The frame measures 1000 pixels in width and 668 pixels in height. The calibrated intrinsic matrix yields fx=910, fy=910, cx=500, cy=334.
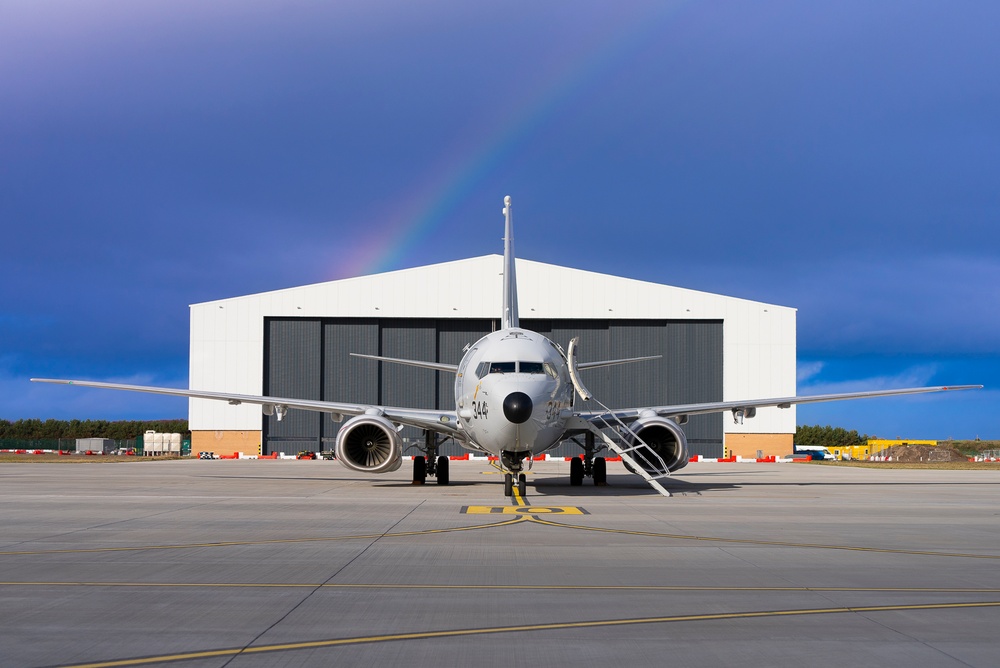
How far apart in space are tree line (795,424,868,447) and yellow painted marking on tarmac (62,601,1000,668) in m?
115

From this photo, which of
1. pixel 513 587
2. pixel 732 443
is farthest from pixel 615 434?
pixel 732 443

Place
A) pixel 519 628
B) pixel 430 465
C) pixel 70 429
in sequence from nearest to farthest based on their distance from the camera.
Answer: pixel 519 628
pixel 430 465
pixel 70 429

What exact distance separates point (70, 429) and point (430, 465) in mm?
91939

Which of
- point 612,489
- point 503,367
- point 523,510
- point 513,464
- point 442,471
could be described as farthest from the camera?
point 442,471

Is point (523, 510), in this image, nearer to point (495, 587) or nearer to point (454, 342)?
point (495, 587)

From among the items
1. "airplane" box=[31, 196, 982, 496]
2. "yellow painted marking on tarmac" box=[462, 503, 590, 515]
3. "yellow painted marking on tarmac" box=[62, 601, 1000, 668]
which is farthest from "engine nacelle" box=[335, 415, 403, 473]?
"yellow painted marking on tarmac" box=[62, 601, 1000, 668]

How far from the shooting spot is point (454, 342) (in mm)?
66938

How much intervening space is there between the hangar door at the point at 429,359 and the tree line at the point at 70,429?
37314 millimetres

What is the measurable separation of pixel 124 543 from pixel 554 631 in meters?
7.55

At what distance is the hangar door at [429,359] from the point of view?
6600 centimetres

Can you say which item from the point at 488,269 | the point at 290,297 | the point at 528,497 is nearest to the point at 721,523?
the point at 528,497

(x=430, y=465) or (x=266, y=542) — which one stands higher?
(x=266, y=542)

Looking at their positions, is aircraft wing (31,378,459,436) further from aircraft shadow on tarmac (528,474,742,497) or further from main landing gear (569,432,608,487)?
main landing gear (569,432,608,487)

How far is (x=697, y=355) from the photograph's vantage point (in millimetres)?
66000
